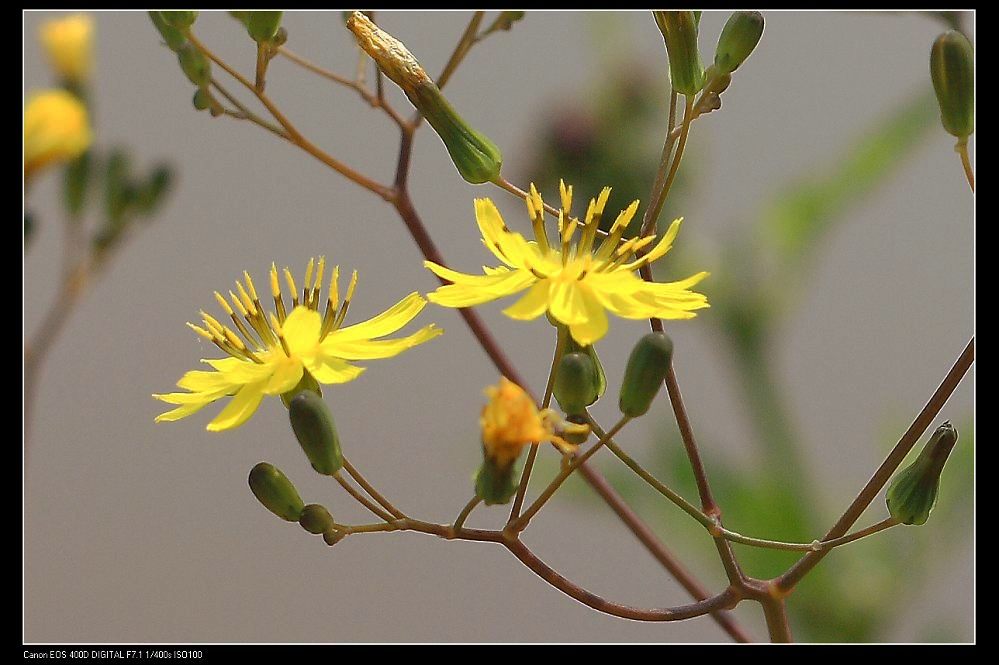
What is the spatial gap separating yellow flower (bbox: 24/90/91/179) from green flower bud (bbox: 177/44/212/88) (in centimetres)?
14

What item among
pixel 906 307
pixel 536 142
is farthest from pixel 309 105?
pixel 906 307

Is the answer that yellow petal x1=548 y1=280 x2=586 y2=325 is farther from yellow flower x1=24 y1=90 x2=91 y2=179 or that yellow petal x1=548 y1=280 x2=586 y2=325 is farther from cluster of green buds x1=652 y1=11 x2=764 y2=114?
yellow flower x1=24 y1=90 x2=91 y2=179

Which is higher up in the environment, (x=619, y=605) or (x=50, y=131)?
(x=50, y=131)

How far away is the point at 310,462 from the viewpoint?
0.37 meters

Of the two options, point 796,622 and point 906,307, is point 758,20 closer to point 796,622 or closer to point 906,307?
point 796,622

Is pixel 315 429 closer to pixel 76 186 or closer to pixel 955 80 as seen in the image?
pixel 955 80

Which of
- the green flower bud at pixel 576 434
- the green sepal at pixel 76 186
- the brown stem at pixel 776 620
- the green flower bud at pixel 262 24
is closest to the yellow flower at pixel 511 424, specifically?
the green flower bud at pixel 576 434

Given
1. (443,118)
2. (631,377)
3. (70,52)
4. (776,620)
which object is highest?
(70,52)

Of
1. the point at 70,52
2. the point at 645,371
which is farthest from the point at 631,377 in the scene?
the point at 70,52

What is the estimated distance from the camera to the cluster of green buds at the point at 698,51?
0.38 metres

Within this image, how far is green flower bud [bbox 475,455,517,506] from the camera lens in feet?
1.19

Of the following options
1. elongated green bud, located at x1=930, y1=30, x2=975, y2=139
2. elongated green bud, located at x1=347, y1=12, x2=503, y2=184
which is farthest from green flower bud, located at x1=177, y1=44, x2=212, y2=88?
elongated green bud, located at x1=930, y1=30, x2=975, y2=139

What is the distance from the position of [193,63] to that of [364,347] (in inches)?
7.1
